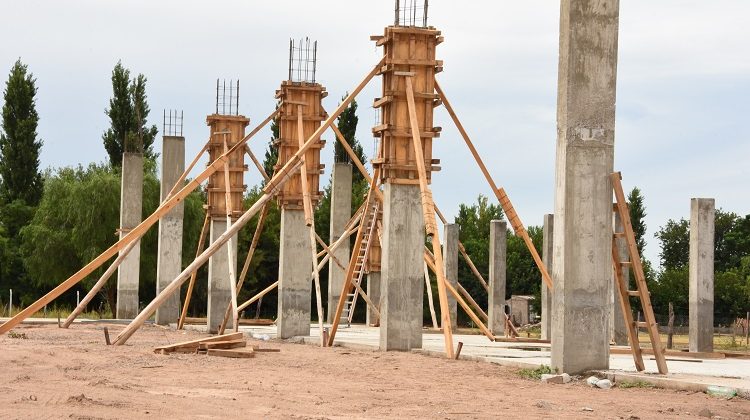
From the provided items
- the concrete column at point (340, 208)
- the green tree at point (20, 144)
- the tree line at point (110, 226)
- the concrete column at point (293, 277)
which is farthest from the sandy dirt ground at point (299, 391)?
the green tree at point (20, 144)

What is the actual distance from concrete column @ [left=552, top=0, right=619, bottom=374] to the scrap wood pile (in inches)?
223

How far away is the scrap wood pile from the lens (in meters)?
19.0

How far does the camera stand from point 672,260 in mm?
69500

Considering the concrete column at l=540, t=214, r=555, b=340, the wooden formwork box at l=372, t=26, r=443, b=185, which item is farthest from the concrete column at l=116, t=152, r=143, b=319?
the wooden formwork box at l=372, t=26, r=443, b=185

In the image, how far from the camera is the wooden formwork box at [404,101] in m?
20.1

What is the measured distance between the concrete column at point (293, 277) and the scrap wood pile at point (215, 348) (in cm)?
490

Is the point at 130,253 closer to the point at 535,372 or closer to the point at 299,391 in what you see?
the point at 535,372

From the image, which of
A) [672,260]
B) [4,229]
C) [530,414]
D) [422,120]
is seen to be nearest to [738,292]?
[672,260]

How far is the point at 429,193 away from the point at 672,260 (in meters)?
52.7

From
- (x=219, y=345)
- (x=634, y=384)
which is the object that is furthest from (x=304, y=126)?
(x=634, y=384)

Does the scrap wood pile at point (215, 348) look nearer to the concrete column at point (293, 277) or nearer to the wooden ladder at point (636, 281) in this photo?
the concrete column at point (293, 277)

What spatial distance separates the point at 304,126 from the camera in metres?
25.4

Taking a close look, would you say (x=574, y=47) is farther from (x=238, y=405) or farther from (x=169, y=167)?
(x=169, y=167)

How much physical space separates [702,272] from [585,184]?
919 cm
